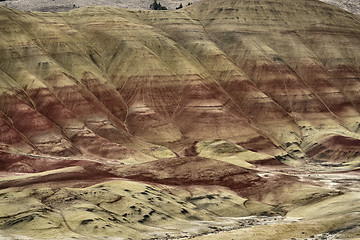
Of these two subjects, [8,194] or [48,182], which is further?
[48,182]

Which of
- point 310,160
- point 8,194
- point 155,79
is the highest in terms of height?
point 8,194

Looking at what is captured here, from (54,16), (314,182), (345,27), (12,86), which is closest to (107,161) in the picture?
(12,86)

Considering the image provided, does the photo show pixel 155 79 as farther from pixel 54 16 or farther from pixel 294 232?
pixel 294 232

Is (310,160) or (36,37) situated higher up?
(36,37)

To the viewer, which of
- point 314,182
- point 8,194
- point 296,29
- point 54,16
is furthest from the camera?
point 296,29

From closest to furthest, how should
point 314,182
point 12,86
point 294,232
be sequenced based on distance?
1. point 294,232
2. point 314,182
3. point 12,86

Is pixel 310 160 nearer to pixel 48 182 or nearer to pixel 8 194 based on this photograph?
pixel 48 182
